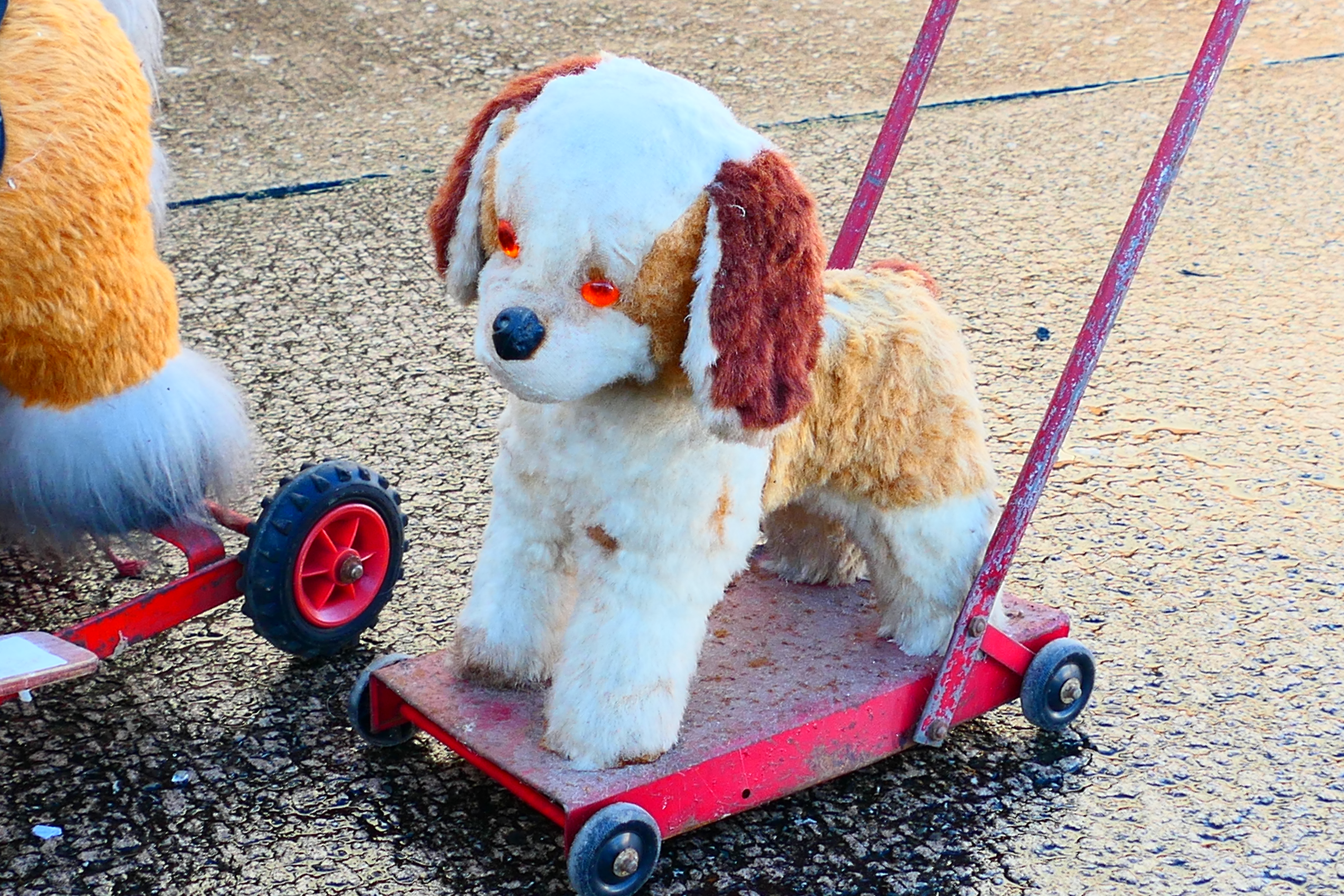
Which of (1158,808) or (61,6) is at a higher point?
(61,6)

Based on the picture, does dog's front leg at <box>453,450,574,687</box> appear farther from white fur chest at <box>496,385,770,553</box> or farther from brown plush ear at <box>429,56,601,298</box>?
brown plush ear at <box>429,56,601,298</box>

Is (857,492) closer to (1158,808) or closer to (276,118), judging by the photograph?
(1158,808)

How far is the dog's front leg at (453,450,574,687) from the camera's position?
2.01 m

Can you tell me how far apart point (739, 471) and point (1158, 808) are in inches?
30.8

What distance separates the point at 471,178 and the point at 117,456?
0.64 metres

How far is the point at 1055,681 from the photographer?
216cm

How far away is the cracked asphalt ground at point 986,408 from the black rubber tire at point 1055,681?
0.22 feet

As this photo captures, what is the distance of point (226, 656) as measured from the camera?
7.83ft

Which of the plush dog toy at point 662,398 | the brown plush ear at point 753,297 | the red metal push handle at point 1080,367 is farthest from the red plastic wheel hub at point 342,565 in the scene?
the red metal push handle at point 1080,367

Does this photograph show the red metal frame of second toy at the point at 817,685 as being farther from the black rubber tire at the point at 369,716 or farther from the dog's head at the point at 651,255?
the dog's head at the point at 651,255

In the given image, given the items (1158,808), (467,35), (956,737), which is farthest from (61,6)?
(467,35)

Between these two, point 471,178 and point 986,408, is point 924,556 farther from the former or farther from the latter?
point 986,408

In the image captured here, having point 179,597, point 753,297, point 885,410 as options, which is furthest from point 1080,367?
point 179,597

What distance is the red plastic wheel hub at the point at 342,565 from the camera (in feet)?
7.23
